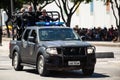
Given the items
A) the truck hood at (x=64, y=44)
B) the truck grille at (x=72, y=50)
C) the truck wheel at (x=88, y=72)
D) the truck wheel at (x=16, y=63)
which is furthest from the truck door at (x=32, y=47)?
the truck wheel at (x=88, y=72)

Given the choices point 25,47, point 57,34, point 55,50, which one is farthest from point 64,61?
point 25,47

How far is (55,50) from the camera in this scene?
17516 mm

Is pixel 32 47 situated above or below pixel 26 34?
below

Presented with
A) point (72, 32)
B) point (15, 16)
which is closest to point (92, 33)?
point (15, 16)

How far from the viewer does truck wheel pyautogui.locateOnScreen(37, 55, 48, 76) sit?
17688 mm

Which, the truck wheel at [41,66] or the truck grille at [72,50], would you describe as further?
the truck wheel at [41,66]

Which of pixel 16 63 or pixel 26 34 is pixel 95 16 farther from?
pixel 26 34

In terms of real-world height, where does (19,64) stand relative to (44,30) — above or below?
below

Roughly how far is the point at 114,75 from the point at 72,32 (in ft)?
7.37

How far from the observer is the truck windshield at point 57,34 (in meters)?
18.7

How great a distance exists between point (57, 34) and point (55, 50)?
1.44 meters

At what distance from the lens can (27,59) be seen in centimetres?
1941

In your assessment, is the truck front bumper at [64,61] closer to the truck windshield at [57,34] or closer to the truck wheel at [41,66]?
the truck wheel at [41,66]

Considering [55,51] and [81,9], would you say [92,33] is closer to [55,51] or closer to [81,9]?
[81,9]
